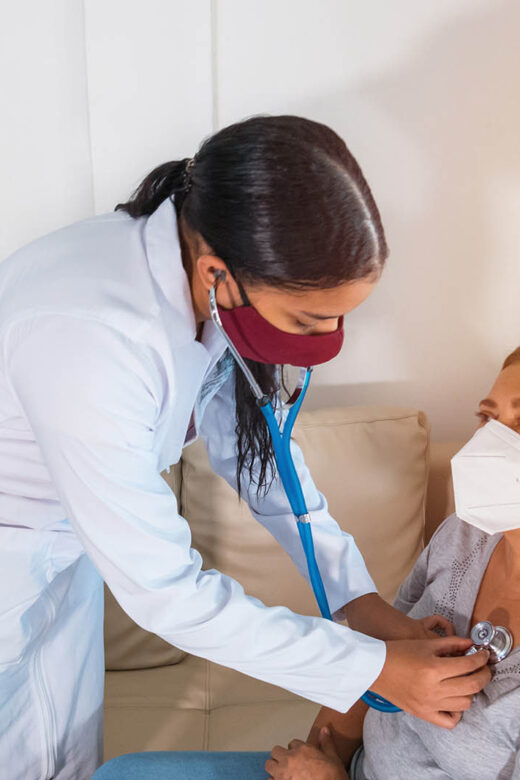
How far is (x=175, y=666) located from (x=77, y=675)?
2.19ft

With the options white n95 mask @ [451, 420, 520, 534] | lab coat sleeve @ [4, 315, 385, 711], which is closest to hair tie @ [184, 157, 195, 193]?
lab coat sleeve @ [4, 315, 385, 711]

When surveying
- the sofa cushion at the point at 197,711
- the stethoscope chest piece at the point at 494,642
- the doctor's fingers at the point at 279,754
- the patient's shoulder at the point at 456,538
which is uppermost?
the patient's shoulder at the point at 456,538

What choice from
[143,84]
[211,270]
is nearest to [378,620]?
→ [211,270]

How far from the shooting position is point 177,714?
1.71 metres

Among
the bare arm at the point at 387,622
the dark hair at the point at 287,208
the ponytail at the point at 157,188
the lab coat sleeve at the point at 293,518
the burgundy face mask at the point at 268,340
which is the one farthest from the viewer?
the lab coat sleeve at the point at 293,518

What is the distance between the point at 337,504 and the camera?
176 cm

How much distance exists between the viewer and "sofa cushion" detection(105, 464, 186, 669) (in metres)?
1.81

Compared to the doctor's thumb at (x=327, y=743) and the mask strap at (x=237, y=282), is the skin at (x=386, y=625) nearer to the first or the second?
the mask strap at (x=237, y=282)

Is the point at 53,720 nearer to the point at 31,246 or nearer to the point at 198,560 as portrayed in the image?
the point at 198,560

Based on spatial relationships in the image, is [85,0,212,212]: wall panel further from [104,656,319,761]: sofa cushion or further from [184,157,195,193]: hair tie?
[104,656,319,761]: sofa cushion

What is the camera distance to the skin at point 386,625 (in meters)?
0.91

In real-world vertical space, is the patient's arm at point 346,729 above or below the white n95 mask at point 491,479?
below

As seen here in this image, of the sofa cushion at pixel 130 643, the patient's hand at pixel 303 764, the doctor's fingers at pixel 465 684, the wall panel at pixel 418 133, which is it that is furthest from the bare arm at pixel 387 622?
the wall panel at pixel 418 133

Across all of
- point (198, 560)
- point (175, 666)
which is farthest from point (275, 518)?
point (175, 666)
